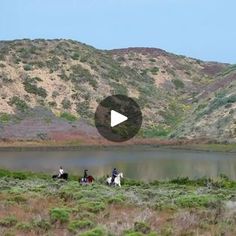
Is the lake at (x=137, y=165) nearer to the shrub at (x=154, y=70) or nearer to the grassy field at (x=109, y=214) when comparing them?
the grassy field at (x=109, y=214)

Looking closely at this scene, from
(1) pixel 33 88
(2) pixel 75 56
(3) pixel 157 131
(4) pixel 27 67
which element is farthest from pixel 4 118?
(2) pixel 75 56

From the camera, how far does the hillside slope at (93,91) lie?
97812mm

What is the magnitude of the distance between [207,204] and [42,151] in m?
56.2

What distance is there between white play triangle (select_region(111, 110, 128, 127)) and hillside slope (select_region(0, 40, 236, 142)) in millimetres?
4425

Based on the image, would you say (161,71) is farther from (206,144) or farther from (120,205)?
(120,205)

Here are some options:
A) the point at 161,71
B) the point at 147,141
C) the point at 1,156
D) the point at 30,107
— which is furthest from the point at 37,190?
the point at 161,71

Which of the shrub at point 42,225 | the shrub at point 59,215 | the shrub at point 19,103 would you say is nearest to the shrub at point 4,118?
the shrub at point 19,103

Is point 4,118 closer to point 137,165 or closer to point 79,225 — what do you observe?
point 137,165

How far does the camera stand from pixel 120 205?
22.4 meters

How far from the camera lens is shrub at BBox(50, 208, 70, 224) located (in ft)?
58.6
